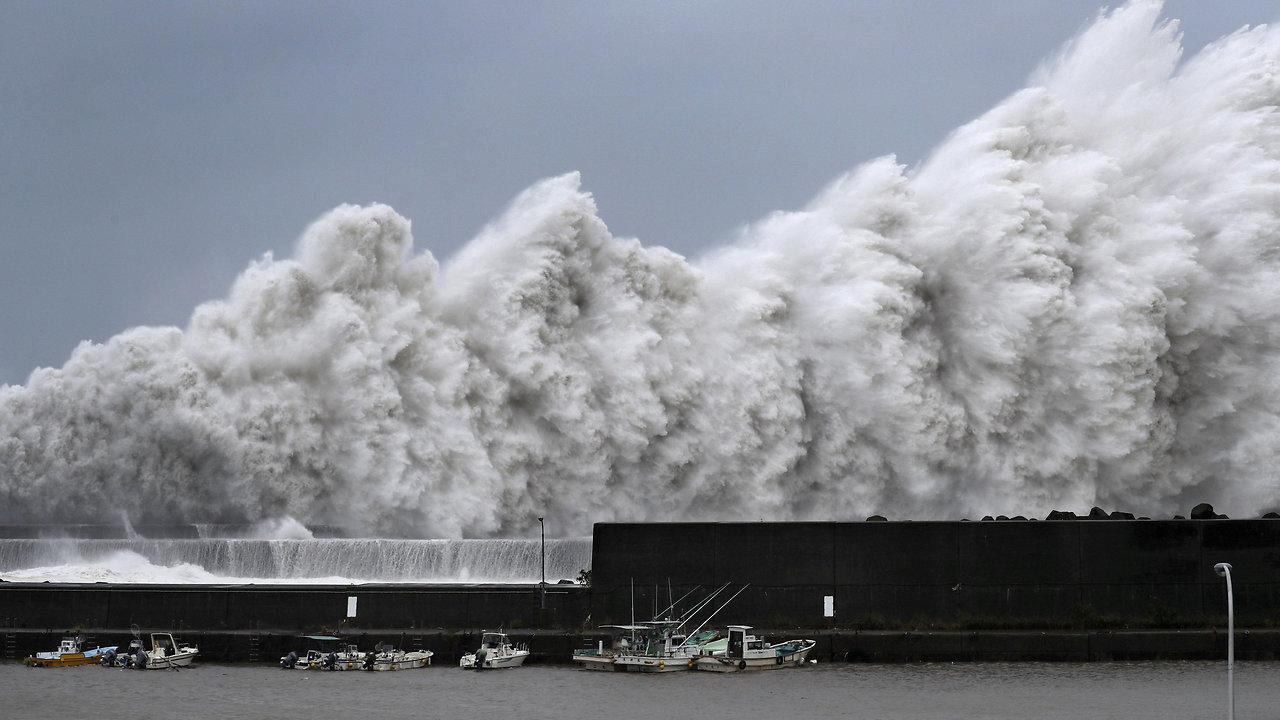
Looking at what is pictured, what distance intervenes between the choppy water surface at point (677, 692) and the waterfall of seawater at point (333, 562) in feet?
20.6

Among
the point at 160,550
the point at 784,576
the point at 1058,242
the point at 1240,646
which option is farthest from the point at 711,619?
the point at 1058,242

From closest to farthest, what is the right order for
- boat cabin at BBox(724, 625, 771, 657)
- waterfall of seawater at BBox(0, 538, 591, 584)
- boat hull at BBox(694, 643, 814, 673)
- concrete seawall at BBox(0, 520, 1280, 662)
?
boat hull at BBox(694, 643, 814, 673) < boat cabin at BBox(724, 625, 771, 657) < concrete seawall at BBox(0, 520, 1280, 662) < waterfall of seawater at BBox(0, 538, 591, 584)

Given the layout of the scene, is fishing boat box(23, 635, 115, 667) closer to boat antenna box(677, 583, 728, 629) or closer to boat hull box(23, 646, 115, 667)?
boat hull box(23, 646, 115, 667)

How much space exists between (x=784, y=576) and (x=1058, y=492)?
1534 centimetres

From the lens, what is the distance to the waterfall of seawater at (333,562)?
111 feet

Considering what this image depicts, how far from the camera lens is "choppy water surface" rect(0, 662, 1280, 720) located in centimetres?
2266

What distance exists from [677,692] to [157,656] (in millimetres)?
10594

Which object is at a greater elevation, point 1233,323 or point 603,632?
point 1233,323

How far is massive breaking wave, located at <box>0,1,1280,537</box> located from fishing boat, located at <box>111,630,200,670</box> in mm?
12263

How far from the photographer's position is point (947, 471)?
135ft

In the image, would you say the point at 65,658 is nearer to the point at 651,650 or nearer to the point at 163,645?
the point at 163,645

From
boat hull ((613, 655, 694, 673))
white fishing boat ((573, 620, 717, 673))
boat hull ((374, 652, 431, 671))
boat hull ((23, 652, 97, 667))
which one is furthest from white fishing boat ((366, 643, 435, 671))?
boat hull ((23, 652, 97, 667))

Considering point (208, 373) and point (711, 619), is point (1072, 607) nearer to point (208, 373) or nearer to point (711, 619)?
point (711, 619)

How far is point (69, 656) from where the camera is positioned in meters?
28.0
